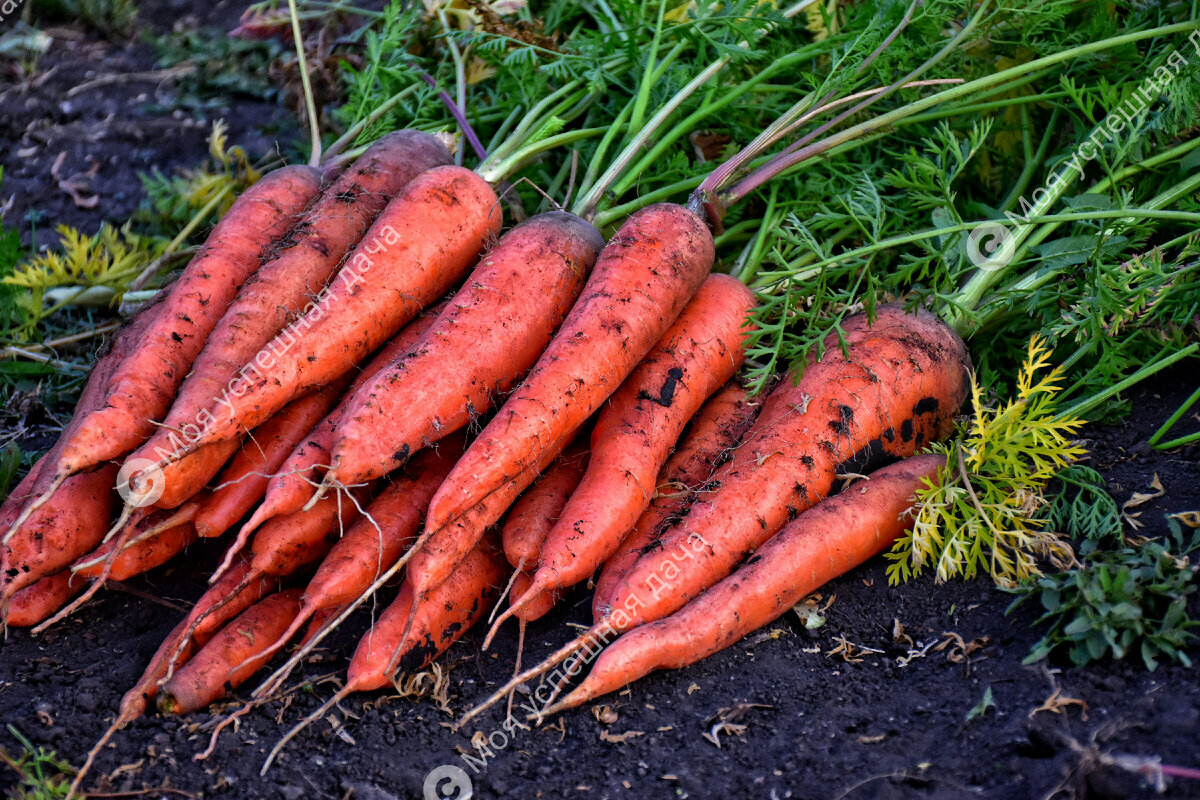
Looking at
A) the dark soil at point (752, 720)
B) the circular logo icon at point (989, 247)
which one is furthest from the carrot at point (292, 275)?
the circular logo icon at point (989, 247)

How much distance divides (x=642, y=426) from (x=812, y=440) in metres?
0.47

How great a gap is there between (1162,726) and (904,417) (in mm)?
1112

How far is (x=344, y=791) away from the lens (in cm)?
178

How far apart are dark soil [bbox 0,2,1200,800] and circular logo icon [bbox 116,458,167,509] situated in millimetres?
323

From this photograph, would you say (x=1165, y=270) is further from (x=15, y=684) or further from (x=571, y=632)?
(x=15, y=684)

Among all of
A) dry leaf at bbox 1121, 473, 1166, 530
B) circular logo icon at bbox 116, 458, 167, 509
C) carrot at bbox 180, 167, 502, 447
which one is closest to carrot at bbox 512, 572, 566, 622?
carrot at bbox 180, 167, 502, 447

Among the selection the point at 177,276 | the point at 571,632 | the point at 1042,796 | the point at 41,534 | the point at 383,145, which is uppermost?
the point at 383,145

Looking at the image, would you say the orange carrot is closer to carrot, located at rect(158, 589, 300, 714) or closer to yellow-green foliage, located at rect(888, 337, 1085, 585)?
yellow-green foliage, located at rect(888, 337, 1085, 585)

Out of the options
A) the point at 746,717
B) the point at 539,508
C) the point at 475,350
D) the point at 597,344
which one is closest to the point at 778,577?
the point at 746,717

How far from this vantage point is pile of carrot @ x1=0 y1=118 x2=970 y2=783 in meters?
2.19

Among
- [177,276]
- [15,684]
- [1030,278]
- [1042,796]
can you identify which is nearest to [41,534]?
[15,684]

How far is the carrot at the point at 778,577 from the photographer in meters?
2.04

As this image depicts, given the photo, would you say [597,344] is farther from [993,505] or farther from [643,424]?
[993,505]

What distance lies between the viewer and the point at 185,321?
2568 mm
